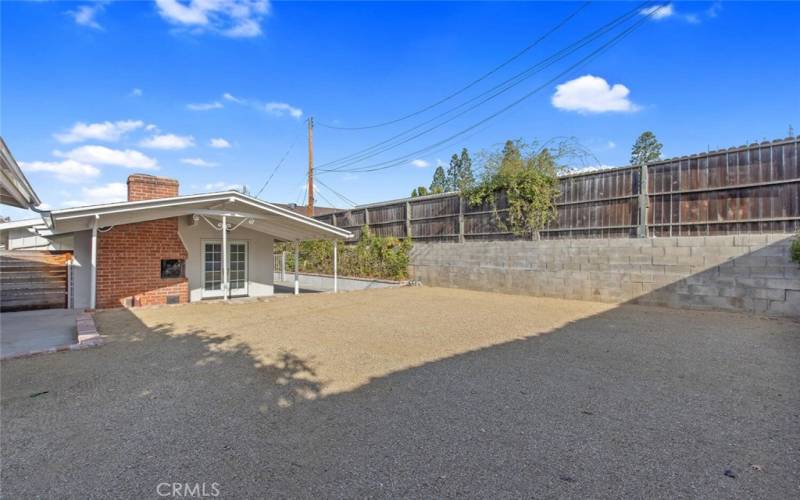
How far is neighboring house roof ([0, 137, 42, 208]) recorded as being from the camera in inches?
177

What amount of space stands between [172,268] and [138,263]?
33.3 inches

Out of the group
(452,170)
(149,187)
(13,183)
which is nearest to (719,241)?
(13,183)

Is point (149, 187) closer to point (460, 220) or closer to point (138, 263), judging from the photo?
point (138, 263)

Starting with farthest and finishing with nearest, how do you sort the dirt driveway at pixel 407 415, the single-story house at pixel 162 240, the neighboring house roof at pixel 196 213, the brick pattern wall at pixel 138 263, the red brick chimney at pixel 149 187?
the red brick chimney at pixel 149 187, the brick pattern wall at pixel 138 263, the single-story house at pixel 162 240, the neighboring house roof at pixel 196 213, the dirt driveway at pixel 407 415

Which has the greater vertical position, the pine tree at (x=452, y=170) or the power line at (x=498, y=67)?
the pine tree at (x=452, y=170)

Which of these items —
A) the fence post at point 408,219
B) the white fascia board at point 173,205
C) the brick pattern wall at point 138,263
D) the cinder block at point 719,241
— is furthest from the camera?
the fence post at point 408,219

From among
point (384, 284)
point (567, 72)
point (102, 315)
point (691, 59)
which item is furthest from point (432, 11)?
point (102, 315)

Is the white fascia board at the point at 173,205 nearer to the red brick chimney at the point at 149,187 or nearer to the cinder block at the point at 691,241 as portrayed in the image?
the red brick chimney at the point at 149,187

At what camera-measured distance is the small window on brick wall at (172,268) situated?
381 inches

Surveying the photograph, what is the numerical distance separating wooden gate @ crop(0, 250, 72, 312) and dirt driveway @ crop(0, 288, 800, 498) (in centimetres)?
434

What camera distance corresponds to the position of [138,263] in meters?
9.12

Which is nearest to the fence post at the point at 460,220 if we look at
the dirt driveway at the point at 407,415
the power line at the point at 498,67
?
the power line at the point at 498,67

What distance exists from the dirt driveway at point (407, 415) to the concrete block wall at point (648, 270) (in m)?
1.70

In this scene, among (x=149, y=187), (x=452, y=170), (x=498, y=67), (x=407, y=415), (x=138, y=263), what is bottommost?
(x=407, y=415)
